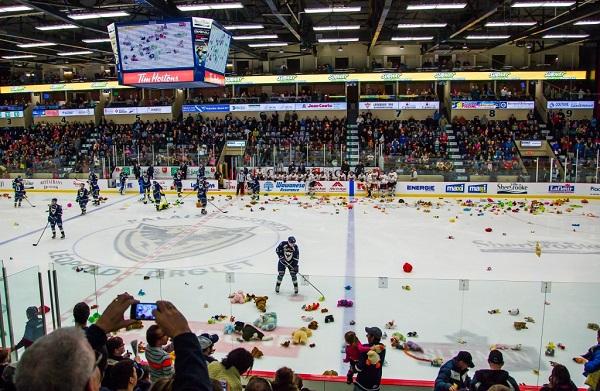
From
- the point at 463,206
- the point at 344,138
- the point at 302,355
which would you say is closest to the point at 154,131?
the point at 344,138

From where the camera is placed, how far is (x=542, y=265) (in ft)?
36.2

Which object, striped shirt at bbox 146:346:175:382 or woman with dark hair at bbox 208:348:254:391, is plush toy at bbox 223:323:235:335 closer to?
striped shirt at bbox 146:346:175:382

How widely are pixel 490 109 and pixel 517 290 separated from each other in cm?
2629

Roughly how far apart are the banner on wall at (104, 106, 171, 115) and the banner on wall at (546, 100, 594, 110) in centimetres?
2187

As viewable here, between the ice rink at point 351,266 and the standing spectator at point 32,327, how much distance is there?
0.37ft

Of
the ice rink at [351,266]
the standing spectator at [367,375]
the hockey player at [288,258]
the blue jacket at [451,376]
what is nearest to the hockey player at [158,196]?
the ice rink at [351,266]

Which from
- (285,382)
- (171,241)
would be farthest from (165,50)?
(285,382)

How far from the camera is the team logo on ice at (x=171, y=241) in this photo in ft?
39.8

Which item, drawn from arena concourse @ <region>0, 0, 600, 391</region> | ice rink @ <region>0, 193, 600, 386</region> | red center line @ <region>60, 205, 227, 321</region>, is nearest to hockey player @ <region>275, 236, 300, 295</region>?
arena concourse @ <region>0, 0, 600, 391</region>

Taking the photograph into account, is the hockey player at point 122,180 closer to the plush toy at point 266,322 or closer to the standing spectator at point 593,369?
the plush toy at point 266,322

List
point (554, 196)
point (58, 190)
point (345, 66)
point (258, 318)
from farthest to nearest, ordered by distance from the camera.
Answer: point (345, 66), point (58, 190), point (554, 196), point (258, 318)

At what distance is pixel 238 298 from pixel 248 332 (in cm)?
59

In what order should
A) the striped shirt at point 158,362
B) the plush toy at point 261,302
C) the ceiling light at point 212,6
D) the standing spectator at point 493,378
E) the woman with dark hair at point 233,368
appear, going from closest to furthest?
the woman with dark hair at point 233,368, the standing spectator at point 493,378, the striped shirt at point 158,362, the plush toy at point 261,302, the ceiling light at point 212,6

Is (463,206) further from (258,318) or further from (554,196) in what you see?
(258,318)
